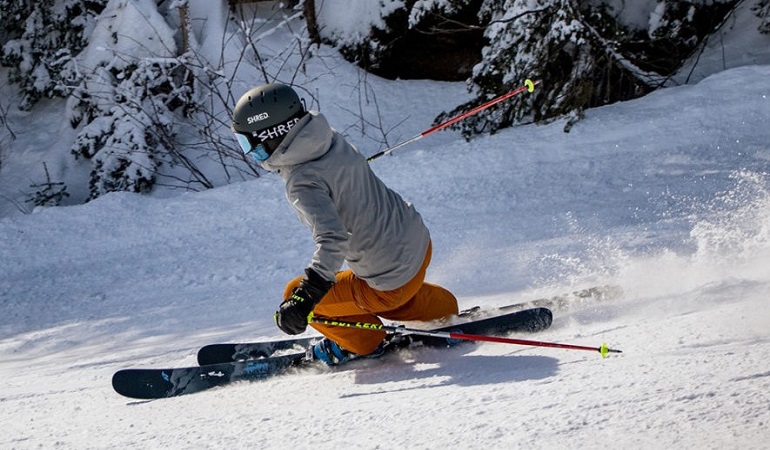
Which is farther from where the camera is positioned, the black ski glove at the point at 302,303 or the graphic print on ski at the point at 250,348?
the graphic print on ski at the point at 250,348

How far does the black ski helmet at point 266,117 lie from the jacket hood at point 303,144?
0.19 ft

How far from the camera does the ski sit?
4.71 m

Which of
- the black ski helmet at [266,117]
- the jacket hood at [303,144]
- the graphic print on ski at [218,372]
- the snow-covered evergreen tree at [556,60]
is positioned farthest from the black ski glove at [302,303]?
the snow-covered evergreen tree at [556,60]

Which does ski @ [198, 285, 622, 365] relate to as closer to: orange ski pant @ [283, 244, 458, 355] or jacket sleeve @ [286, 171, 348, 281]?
orange ski pant @ [283, 244, 458, 355]

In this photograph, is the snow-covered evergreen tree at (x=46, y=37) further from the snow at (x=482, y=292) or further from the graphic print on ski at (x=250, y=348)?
the graphic print on ski at (x=250, y=348)

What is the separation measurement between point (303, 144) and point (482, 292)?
82.7 inches

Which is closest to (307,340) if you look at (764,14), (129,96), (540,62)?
(540,62)

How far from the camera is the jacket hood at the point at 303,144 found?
152 inches

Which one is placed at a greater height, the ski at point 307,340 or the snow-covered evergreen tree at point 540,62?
the snow-covered evergreen tree at point 540,62

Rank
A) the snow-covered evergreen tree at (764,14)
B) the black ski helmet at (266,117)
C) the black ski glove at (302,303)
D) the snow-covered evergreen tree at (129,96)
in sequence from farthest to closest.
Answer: the snow-covered evergreen tree at (129,96), the snow-covered evergreen tree at (764,14), the black ski helmet at (266,117), the black ski glove at (302,303)

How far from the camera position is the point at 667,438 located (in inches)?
110

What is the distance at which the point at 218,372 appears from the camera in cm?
449

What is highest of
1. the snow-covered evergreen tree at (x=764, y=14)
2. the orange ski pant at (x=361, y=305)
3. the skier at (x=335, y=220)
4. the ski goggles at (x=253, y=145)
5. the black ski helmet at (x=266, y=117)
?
the snow-covered evergreen tree at (x=764, y=14)

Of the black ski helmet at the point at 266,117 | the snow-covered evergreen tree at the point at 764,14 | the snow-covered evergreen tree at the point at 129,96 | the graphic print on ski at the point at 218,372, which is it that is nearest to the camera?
the black ski helmet at the point at 266,117
